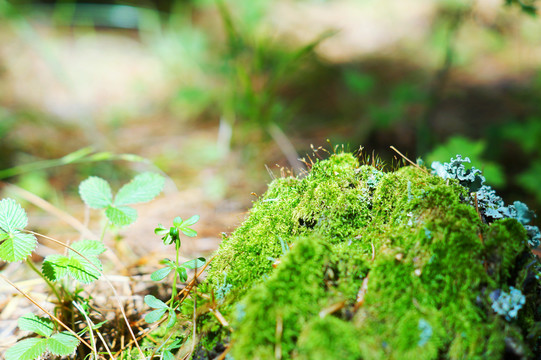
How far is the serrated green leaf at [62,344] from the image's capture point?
3.81 ft

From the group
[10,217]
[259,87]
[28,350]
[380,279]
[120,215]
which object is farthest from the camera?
[259,87]

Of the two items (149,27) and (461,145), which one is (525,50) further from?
(149,27)

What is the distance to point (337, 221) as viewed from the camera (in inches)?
48.0

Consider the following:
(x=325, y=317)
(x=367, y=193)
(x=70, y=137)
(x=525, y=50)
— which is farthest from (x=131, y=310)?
(x=525, y=50)

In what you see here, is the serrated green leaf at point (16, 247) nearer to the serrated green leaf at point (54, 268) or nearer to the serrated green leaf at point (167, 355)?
the serrated green leaf at point (54, 268)

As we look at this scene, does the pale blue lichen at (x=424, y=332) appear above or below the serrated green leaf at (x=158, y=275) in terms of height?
below

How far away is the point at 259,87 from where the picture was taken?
498cm

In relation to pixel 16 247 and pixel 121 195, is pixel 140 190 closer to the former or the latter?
pixel 121 195

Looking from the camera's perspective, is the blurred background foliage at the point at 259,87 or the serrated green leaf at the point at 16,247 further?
the blurred background foliage at the point at 259,87

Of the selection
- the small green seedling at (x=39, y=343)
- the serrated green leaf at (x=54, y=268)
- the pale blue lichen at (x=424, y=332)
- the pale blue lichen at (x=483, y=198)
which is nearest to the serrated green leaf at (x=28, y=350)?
the small green seedling at (x=39, y=343)

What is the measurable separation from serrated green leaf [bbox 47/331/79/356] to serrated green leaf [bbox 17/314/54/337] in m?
0.04

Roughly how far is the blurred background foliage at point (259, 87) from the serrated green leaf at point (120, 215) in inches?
51.7

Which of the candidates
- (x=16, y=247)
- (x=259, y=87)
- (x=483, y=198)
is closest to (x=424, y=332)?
(x=483, y=198)

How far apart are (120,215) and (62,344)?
527 millimetres
